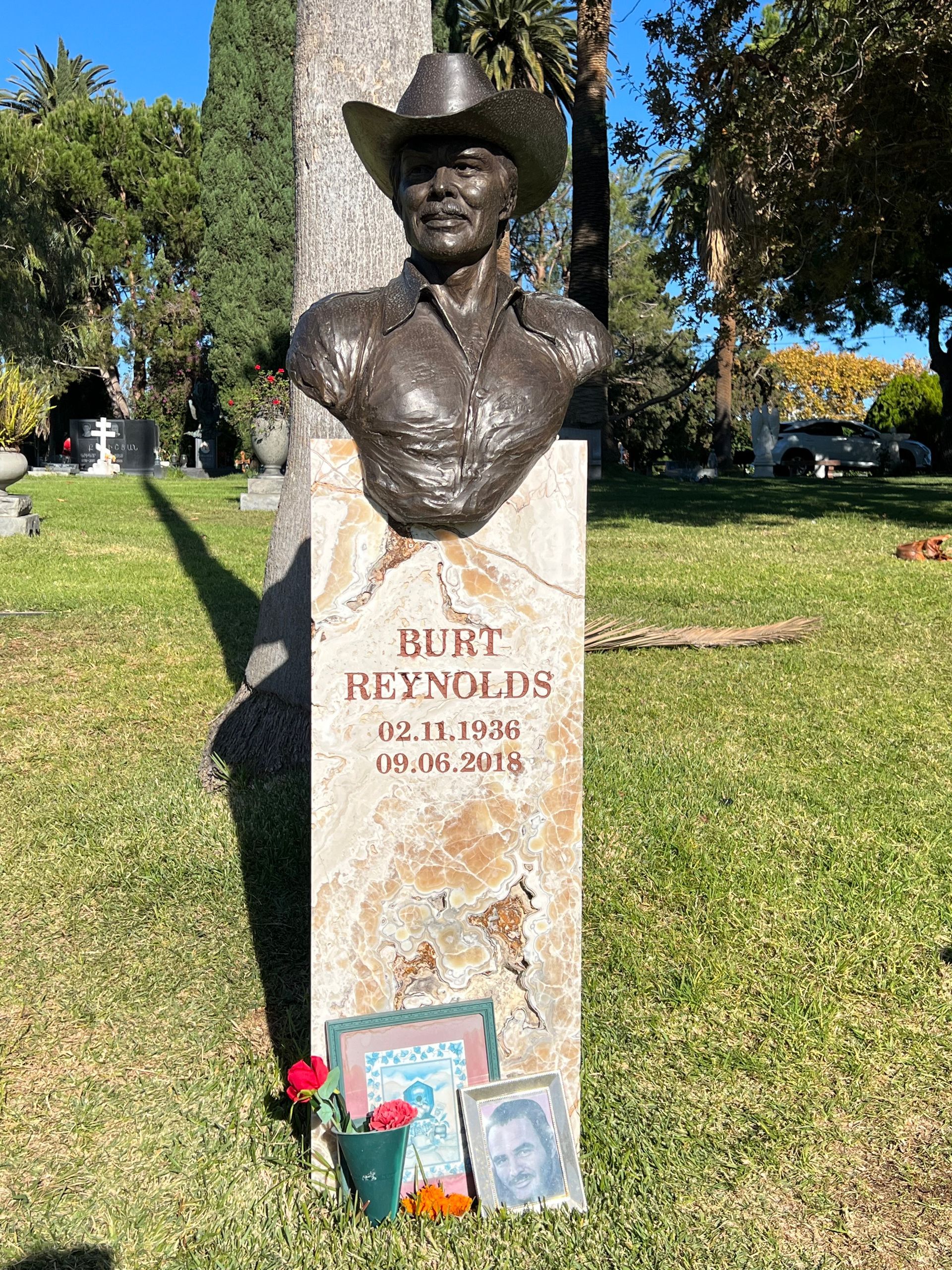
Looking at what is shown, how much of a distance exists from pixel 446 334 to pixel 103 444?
27185 mm

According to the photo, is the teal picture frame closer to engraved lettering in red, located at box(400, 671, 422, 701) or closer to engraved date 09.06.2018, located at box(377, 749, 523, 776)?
engraved date 09.06.2018, located at box(377, 749, 523, 776)

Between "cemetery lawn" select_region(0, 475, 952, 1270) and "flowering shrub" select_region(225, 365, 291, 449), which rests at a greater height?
"flowering shrub" select_region(225, 365, 291, 449)

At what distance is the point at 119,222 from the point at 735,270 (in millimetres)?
23575

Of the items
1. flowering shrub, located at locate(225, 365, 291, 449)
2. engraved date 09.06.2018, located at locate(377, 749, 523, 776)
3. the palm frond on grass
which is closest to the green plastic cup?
engraved date 09.06.2018, located at locate(377, 749, 523, 776)

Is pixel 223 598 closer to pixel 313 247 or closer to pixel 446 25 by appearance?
pixel 313 247

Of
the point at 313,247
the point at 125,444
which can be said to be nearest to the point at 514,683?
the point at 313,247

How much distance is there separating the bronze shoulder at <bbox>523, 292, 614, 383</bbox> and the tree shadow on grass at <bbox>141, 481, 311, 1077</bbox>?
1706 mm

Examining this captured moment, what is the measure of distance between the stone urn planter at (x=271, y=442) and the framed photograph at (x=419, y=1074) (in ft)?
47.3

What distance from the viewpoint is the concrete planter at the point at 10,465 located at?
11930mm

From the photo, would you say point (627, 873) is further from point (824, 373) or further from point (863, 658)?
point (824, 373)

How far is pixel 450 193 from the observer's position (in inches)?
101

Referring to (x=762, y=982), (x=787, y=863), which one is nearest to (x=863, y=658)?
(x=787, y=863)

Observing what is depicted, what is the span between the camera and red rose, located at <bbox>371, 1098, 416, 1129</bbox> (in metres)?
2.41

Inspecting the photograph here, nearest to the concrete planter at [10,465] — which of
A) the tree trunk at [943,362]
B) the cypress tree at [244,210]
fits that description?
the cypress tree at [244,210]
